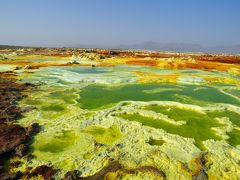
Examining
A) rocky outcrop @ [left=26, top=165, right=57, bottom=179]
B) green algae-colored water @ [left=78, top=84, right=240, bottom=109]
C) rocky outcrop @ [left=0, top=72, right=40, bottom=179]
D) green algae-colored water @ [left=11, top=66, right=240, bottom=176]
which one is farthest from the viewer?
green algae-colored water @ [left=78, top=84, right=240, bottom=109]

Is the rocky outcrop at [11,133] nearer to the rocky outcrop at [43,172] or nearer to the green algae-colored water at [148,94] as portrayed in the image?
the rocky outcrop at [43,172]

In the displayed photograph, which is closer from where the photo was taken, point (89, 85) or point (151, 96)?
point (151, 96)

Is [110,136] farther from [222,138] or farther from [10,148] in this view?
[222,138]

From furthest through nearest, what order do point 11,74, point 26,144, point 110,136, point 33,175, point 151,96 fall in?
1. point 11,74
2. point 151,96
3. point 110,136
4. point 26,144
5. point 33,175

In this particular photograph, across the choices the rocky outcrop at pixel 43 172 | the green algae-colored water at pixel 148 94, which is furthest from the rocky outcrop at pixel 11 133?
the green algae-colored water at pixel 148 94

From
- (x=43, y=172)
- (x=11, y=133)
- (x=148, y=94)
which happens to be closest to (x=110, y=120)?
(x=11, y=133)

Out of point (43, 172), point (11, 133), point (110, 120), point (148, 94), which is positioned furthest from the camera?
point (148, 94)

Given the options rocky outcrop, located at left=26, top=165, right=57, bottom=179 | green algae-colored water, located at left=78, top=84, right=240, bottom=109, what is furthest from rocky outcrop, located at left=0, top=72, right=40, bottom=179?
green algae-colored water, located at left=78, top=84, right=240, bottom=109

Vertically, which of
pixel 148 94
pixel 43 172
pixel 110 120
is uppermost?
pixel 43 172

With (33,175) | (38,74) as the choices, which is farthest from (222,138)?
(38,74)

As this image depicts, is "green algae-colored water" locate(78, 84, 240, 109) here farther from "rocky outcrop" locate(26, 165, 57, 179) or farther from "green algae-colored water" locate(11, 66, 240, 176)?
"rocky outcrop" locate(26, 165, 57, 179)

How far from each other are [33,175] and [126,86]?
17.3 metres

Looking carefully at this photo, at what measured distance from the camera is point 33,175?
10086 millimetres

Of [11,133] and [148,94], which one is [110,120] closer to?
Answer: [11,133]
